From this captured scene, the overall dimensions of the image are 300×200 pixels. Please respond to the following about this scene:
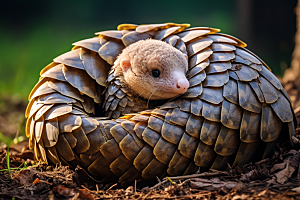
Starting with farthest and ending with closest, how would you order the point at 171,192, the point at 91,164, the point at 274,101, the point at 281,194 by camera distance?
the point at 274,101
the point at 91,164
the point at 171,192
the point at 281,194

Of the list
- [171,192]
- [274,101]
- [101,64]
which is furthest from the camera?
[101,64]

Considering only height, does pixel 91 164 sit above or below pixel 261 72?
below

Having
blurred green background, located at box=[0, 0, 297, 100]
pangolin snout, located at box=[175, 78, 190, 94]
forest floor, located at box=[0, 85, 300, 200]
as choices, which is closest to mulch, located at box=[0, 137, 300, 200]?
forest floor, located at box=[0, 85, 300, 200]

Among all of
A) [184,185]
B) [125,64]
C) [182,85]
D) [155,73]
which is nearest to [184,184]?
[184,185]

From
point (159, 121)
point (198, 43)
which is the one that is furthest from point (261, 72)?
point (159, 121)

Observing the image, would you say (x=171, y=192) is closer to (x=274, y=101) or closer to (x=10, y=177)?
(x=274, y=101)

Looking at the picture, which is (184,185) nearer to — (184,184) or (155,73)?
(184,184)

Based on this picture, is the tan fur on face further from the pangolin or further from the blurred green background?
the blurred green background

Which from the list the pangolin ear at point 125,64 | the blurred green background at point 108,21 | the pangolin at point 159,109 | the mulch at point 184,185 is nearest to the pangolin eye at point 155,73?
the pangolin at point 159,109
